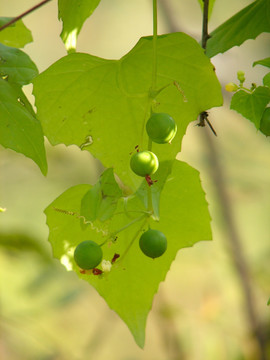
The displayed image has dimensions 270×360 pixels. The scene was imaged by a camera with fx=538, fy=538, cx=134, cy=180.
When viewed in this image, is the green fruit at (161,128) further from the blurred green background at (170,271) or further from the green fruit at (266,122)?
the blurred green background at (170,271)

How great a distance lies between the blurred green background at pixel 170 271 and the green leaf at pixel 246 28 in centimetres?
56

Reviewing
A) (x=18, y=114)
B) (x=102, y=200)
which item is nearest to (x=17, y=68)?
(x=18, y=114)

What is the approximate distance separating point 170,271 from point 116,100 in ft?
7.55

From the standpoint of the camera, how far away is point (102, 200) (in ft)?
1.61

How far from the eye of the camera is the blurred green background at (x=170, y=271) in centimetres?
159

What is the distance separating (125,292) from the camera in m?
0.59

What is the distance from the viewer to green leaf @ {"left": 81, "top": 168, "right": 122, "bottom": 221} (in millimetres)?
485

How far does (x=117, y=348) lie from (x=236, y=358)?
141 cm

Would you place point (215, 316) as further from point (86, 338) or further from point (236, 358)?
point (86, 338)

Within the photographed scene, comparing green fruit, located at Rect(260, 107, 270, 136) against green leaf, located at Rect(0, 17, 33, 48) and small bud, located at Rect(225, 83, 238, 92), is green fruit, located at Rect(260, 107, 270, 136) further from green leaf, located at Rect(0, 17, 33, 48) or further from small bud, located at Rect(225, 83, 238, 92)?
green leaf, located at Rect(0, 17, 33, 48)

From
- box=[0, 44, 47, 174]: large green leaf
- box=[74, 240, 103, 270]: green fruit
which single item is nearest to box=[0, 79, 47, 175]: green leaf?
box=[0, 44, 47, 174]: large green leaf

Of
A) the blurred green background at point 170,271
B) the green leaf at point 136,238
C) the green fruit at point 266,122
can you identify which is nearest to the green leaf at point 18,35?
the green leaf at point 136,238

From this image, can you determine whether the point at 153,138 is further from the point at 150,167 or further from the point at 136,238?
the point at 136,238

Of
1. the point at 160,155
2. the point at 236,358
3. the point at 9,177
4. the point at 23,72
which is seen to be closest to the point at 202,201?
the point at 160,155
